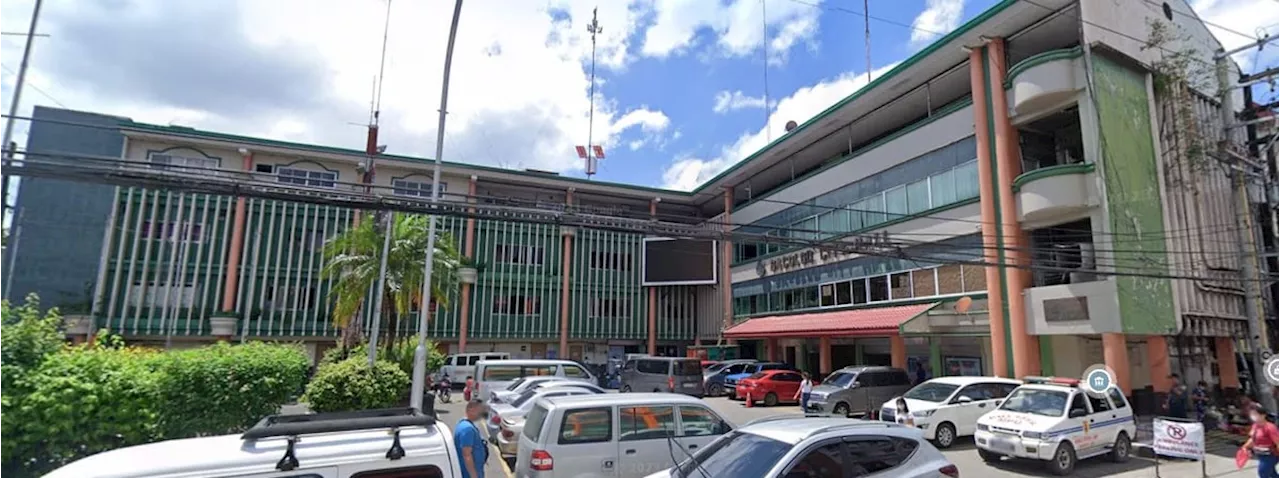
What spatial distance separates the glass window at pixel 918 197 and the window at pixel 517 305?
2391 cm

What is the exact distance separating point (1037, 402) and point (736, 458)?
10137 millimetres

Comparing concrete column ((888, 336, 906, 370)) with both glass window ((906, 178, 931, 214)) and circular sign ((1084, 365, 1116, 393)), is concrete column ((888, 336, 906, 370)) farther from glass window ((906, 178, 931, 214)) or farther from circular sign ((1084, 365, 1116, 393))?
circular sign ((1084, 365, 1116, 393))

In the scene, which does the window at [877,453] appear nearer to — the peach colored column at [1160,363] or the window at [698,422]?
the window at [698,422]

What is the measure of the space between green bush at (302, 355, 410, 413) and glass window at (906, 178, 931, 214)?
2077cm

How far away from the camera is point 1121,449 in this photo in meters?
13.3

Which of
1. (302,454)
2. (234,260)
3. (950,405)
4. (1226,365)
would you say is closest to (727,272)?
(1226,365)

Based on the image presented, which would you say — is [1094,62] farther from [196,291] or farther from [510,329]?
[196,291]

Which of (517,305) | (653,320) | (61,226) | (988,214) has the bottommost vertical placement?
(653,320)

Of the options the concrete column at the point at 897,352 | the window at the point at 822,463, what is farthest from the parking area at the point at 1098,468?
the concrete column at the point at 897,352

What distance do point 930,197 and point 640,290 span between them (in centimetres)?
2216

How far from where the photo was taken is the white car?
14.7 meters

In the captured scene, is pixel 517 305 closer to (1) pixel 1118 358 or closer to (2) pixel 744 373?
(2) pixel 744 373

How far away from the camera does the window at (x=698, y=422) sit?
928cm

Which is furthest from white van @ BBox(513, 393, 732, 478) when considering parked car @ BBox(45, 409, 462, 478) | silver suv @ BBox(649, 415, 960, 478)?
parked car @ BBox(45, 409, 462, 478)
